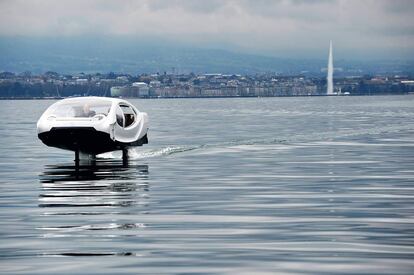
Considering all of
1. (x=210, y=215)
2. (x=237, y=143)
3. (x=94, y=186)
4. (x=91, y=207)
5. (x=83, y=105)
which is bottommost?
(x=237, y=143)

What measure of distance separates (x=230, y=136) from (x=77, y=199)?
39630 mm

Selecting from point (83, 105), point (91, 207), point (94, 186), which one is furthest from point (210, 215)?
point (83, 105)

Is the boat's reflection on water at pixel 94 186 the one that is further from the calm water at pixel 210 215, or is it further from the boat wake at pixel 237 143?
the boat wake at pixel 237 143

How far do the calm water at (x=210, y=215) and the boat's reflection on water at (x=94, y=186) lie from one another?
0.03 metres

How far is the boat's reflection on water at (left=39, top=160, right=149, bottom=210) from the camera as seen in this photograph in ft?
82.1

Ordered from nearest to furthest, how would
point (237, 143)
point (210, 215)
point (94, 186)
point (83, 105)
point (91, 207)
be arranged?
1. point (210, 215)
2. point (91, 207)
3. point (94, 186)
4. point (83, 105)
5. point (237, 143)

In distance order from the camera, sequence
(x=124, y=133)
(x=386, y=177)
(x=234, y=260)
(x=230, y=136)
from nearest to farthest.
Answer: (x=234, y=260)
(x=386, y=177)
(x=124, y=133)
(x=230, y=136)

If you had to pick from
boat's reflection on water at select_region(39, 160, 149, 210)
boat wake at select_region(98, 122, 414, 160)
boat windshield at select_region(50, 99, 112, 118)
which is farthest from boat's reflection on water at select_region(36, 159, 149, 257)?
boat wake at select_region(98, 122, 414, 160)

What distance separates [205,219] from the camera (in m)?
21.5

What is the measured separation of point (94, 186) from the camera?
98.8 ft

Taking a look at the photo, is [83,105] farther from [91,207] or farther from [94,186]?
[91,207]

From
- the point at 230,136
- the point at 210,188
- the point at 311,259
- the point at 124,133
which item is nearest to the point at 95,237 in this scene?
the point at 311,259

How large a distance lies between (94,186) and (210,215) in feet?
27.3

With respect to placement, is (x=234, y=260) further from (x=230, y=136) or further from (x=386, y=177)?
(x=230, y=136)
